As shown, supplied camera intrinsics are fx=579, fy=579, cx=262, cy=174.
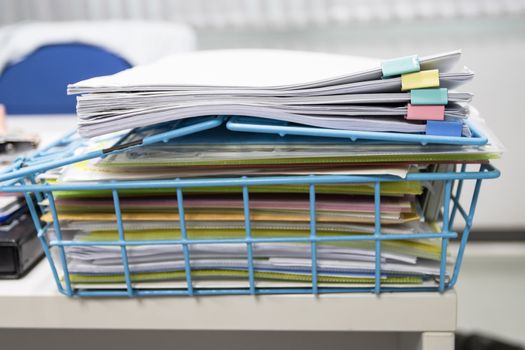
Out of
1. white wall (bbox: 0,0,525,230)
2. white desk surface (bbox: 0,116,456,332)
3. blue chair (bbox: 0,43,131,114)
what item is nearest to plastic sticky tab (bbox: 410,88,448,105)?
white desk surface (bbox: 0,116,456,332)

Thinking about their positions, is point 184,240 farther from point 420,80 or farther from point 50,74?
point 50,74

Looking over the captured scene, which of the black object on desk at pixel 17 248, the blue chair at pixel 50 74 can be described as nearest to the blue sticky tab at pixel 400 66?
the black object on desk at pixel 17 248

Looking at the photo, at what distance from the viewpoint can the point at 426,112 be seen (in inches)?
16.9

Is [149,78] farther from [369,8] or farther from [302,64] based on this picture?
[369,8]

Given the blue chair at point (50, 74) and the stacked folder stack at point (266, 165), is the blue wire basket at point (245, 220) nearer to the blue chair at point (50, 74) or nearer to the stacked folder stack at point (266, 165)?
the stacked folder stack at point (266, 165)

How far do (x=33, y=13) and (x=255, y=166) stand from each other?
176 centimetres

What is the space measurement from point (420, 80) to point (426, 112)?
0.08ft

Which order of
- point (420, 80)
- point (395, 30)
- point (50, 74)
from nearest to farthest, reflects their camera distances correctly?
point (420, 80), point (50, 74), point (395, 30)

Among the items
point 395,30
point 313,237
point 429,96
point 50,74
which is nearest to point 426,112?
point 429,96

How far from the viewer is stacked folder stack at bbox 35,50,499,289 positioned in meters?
0.43

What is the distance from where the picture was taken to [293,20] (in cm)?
186

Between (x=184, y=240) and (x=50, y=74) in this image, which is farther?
(x=50, y=74)

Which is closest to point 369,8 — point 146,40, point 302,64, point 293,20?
point 293,20

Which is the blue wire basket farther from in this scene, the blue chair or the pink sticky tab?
the blue chair
